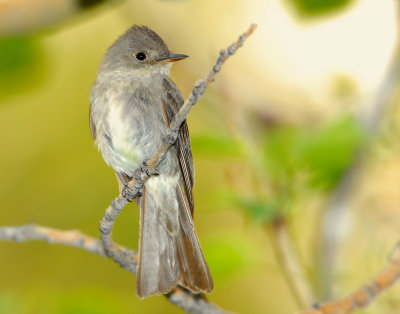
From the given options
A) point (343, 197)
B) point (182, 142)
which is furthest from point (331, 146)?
point (182, 142)

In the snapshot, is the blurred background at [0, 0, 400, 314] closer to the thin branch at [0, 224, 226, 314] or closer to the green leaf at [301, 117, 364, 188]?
the green leaf at [301, 117, 364, 188]

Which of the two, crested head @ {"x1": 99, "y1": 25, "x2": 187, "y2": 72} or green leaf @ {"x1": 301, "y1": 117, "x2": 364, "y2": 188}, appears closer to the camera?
green leaf @ {"x1": 301, "y1": 117, "x2": 364, "y2": 188}

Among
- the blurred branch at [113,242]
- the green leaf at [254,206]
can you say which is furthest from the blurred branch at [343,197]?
the blurred branch at [113,242]

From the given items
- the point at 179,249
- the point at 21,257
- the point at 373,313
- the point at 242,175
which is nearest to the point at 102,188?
the point at 21,257

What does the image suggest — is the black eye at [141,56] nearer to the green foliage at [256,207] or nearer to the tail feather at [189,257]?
the tail feather at [189,257]

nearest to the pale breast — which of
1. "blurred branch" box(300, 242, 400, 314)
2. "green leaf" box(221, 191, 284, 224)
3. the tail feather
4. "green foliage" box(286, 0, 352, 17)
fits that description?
the tail feather

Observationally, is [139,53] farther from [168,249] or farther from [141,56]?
[168,249]

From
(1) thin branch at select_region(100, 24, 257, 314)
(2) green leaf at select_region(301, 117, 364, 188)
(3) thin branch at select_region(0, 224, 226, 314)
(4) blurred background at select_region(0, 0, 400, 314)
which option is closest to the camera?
(1) thin branch at select_region(100, 24, 257, 314)

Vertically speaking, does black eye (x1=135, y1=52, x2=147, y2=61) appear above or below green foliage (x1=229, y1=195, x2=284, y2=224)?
above
